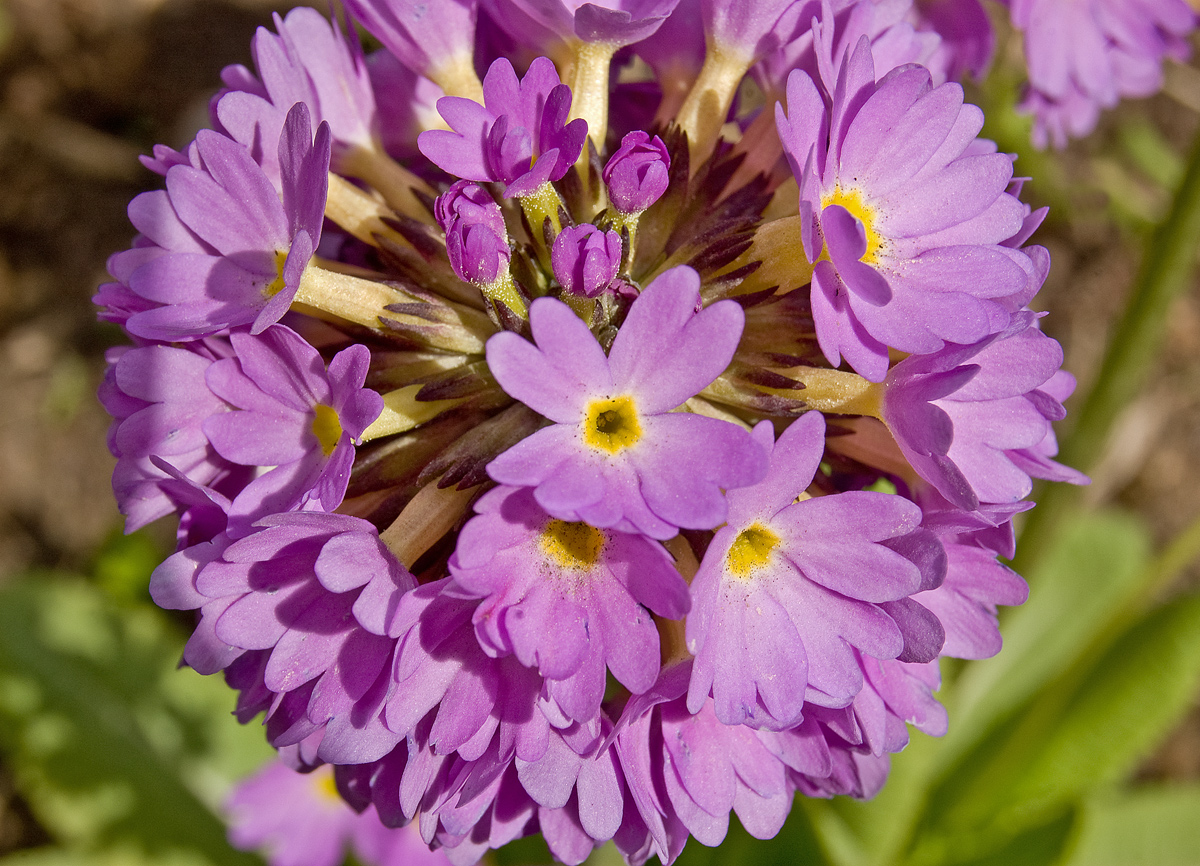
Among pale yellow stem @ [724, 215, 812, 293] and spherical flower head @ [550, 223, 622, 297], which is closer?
spherical flower head @ [550, 223, 622, 297]

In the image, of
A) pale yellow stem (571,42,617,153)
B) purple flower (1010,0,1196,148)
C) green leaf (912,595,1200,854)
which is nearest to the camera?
pale yellow stem (571,42,617,153)

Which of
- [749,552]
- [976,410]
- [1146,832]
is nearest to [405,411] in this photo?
[749,552]

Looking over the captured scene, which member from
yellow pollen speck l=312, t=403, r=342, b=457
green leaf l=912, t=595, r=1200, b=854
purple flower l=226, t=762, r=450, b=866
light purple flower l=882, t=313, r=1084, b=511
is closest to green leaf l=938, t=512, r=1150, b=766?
green leaf l=912, t=595, r=1200, b=854

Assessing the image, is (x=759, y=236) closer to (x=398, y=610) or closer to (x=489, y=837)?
(x=398, y=610)

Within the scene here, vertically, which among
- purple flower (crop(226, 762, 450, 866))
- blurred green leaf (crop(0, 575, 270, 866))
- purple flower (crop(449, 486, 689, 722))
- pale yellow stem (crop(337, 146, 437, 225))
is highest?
pale yellow stem (crop(337, 146, 437, 225))

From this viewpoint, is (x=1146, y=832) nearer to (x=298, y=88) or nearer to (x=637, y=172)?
(x=637, y=172)

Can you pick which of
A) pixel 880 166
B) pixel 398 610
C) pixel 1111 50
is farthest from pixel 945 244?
pixel 1111 50

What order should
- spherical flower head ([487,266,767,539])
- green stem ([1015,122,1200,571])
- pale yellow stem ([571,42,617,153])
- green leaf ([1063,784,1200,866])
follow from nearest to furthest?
spherical flower head ([487,266,767,539])
pale yellow stem ([571,42,617,153])
green stem ([1015,122,1200,571])
green leaf ([1063,784,1200,866])

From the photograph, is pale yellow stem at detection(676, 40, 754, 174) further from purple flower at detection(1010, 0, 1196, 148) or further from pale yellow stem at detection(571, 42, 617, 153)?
purple flower at detection(1010, 0, 1196, 148)
